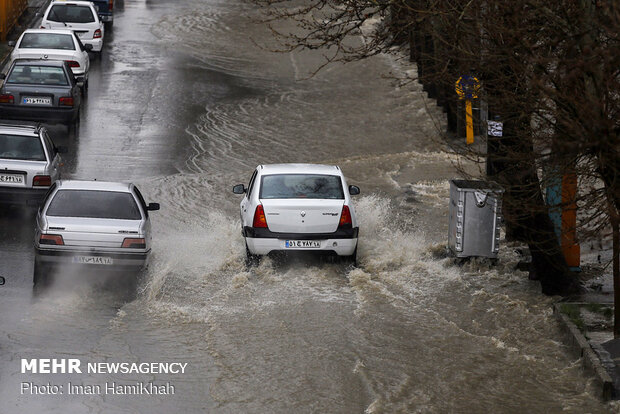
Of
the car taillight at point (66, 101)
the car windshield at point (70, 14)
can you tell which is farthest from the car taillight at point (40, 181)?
the car windshield at point (70, 14)

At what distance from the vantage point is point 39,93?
2308 cm

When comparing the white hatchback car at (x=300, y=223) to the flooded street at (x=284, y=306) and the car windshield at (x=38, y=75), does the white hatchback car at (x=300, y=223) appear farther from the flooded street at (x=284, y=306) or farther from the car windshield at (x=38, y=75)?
the car windshield at (x=38, y=75)

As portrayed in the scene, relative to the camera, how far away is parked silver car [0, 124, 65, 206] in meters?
17.0

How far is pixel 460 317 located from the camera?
45.2 feet

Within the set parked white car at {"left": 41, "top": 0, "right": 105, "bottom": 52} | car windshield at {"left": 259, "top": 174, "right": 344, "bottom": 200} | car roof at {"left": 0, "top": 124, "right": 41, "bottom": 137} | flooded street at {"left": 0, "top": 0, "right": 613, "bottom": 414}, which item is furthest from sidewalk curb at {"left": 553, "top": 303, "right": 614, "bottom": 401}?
parked white car at {"left": 41, "top": 0, "right": 105, "bottom": 52}

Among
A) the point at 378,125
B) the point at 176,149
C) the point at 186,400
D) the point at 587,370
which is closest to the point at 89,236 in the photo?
the point at 186,400

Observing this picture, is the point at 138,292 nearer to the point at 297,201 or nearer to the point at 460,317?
the point at 297,201

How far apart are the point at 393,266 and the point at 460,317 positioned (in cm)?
237

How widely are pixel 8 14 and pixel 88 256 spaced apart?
75.3 ft

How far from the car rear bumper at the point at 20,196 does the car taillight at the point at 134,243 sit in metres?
3.90

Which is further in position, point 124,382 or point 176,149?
point 176,149

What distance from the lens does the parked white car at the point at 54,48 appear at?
1075 inches

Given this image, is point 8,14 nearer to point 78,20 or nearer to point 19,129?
point 78,20

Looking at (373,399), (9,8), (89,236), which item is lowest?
(373,399)
